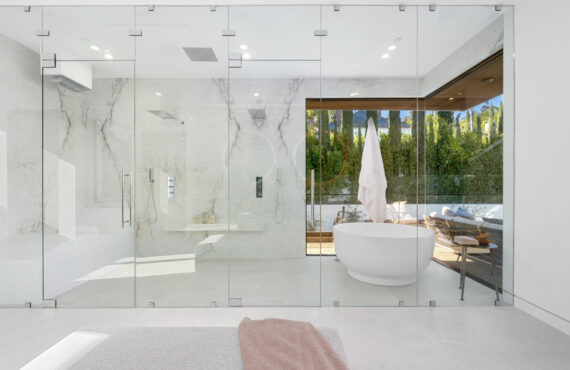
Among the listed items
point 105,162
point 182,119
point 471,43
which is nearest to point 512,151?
point 471,43

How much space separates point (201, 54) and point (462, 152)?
2894 millimetres

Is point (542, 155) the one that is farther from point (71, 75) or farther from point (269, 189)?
point (71, 75)

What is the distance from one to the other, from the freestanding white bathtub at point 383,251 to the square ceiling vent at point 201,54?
2.16 meters

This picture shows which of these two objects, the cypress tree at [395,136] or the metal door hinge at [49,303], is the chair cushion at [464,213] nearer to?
the cypress tree at [395,136]

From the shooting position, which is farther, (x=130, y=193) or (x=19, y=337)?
(x=130, y=193)

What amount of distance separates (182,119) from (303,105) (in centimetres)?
124

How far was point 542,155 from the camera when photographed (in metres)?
2.71

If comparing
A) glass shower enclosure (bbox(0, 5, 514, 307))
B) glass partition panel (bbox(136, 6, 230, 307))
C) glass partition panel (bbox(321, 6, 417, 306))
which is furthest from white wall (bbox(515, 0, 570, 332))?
glass partition panel (bbox(136, 6, 230, 307))

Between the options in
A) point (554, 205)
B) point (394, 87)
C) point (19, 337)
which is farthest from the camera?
point (394, 87)

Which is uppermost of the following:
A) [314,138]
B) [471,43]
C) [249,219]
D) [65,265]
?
[471,43]

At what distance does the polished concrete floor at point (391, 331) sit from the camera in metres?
2.12

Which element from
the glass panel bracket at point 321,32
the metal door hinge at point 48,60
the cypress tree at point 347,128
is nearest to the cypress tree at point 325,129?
the cypress tree at point 347,128

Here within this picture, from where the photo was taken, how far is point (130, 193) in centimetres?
297

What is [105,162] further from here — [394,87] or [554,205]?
[554,205]
